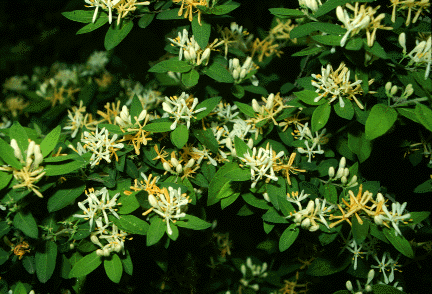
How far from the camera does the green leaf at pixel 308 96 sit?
5.30ft

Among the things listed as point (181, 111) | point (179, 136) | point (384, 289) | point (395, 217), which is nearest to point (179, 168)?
point (179, 136)

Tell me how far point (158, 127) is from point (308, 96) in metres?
0.83

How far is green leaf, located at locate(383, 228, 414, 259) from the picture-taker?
1.49 metres

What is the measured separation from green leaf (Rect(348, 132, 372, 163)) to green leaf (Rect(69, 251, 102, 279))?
4.91ft

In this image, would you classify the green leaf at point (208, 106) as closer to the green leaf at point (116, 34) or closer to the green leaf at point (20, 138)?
the green leaf at point (116, 34)

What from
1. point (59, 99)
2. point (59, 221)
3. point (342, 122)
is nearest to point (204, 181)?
point (59, 221)

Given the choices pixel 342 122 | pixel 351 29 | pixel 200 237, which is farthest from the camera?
pixel 200 237

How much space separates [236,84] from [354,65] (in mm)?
746

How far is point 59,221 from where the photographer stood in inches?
66.4

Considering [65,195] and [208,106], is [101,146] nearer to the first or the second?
[65,195]

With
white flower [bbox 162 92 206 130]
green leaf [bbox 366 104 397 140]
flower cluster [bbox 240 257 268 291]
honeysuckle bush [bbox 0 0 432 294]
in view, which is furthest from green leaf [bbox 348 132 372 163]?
flower cluster [bbox 240 257 268 291]

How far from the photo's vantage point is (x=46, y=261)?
156 cm

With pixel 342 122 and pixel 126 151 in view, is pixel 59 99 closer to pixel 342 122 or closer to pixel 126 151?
pixel 126 151

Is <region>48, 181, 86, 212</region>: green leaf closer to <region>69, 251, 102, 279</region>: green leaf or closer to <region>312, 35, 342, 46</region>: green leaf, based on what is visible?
<region>69, 251, 102, 279</region>: green leaf
